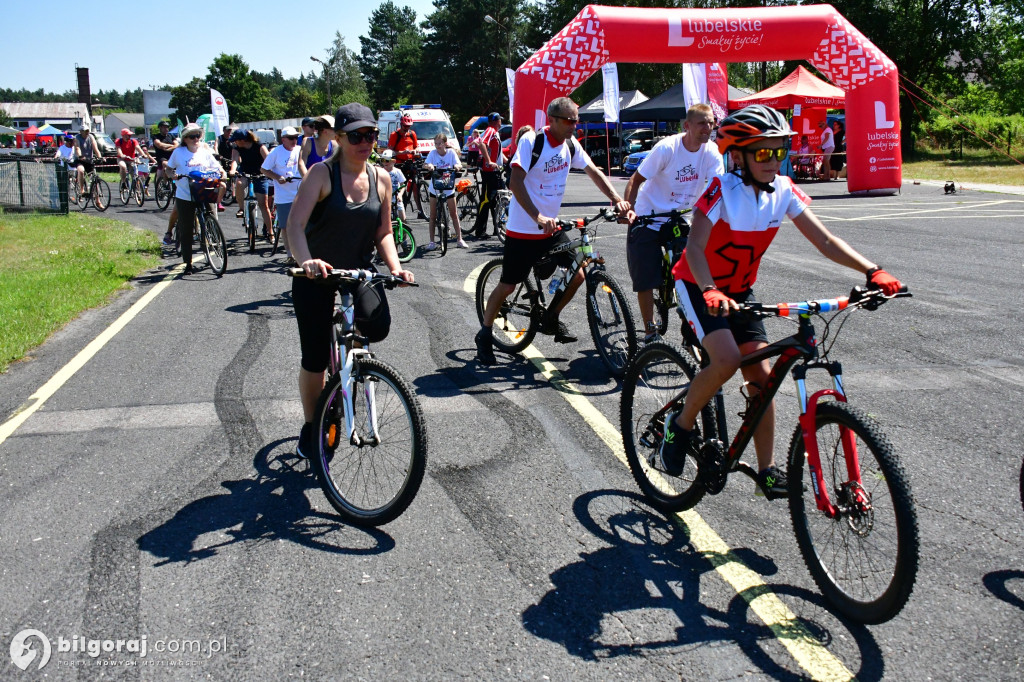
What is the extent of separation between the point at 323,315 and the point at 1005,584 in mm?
3458

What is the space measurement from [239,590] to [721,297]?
7.80ft

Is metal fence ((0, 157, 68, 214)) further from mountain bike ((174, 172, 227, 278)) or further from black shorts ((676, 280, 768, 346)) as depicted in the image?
black shorts ((676, 280, 768, 346))

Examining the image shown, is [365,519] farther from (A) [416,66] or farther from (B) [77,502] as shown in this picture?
(A) [416,66]

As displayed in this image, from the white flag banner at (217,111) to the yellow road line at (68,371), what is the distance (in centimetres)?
2827

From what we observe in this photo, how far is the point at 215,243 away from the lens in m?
12.4

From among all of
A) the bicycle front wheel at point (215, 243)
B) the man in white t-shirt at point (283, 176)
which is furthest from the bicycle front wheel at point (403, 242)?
the bicycle front wheel at point (215, 243)

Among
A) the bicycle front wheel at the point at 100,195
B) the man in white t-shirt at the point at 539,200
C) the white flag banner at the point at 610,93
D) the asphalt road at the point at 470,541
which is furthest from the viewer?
the white flag banner at the point at 610,93

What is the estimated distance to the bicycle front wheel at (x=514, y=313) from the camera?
7.39m

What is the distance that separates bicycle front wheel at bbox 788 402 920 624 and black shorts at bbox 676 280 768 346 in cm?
63

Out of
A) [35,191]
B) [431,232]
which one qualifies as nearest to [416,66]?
[35,191]

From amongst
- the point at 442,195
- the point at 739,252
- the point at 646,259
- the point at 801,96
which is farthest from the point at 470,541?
the point at 801,96

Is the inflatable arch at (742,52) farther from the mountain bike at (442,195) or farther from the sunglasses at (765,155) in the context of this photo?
the sunglasses at (765,155)

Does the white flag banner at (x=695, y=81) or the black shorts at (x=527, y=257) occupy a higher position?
the white flag banner at (x=695, y=81)

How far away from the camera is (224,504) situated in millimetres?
4617
